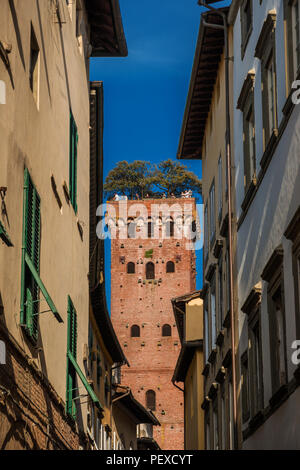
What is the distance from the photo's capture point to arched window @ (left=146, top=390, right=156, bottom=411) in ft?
282

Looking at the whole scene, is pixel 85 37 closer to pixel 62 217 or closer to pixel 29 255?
pixel 62 217

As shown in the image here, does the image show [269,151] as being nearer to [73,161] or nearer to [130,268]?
[73,161]

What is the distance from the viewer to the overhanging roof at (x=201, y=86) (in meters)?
23.4

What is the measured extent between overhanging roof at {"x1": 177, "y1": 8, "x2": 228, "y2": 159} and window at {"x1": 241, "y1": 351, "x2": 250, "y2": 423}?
7.76m

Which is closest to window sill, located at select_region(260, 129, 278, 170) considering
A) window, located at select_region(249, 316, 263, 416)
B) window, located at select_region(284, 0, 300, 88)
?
window, located at select_region(284, 0, 300, 88)

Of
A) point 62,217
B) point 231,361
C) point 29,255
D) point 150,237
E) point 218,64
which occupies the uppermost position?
point 150,237

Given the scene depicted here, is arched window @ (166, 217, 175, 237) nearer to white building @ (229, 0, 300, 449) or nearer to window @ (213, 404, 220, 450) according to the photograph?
window @ (213, 404, 220, 450)

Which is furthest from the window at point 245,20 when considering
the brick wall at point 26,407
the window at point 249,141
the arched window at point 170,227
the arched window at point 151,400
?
the arched window at point 170,227

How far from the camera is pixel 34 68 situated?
15.5m

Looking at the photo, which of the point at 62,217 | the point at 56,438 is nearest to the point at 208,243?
the point at 62,217

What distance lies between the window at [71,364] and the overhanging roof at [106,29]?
7351 millimetres

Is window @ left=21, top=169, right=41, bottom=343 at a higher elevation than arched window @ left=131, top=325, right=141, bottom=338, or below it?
below

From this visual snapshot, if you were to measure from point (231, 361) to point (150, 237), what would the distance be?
233 feet

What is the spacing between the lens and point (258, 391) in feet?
54.8
